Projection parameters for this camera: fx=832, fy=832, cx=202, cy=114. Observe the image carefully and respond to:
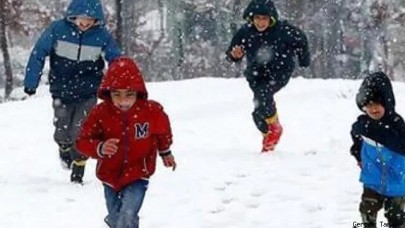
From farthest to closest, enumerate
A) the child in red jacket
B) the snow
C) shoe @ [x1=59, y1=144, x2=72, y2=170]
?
1. shoe @ [x1=59, y1=144, x2=72, y2=170]
2. the snow
3. the child in red jacket

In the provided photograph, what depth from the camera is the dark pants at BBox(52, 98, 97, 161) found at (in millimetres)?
8602

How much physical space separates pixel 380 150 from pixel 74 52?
373 cm

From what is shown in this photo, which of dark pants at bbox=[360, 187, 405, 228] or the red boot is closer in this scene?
dark pants at bbox=[360, 187, 405, 228]

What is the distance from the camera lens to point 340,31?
157 ft

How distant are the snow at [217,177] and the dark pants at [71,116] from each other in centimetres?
52

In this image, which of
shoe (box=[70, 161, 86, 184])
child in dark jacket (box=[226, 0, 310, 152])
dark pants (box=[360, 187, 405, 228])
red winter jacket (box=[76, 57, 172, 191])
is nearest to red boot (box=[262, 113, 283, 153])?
child in dark jacket (box=[226, 0, 310, 152])

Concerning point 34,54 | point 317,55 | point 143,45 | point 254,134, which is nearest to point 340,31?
point 317,55

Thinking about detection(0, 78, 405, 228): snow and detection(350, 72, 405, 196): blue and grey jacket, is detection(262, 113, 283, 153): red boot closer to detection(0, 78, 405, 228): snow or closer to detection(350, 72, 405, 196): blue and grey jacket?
detection(0, 78, 405, 228): snow

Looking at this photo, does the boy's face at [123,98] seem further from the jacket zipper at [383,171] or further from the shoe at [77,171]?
the shoe at [77,171]

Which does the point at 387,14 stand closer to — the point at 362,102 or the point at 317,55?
the point at 317,55

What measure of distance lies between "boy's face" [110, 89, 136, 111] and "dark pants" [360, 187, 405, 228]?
177 centimetres

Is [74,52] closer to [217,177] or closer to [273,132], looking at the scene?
[217,177]

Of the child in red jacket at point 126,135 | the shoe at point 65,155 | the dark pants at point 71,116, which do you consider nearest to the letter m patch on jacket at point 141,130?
the child in red jacket at point 126,135

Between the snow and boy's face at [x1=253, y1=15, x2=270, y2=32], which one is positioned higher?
boy's face at [x1=253, y1=15, x2=270, y2=32]
